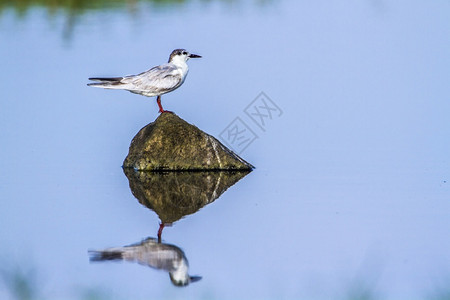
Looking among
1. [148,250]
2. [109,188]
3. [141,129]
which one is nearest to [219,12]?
[141,129]

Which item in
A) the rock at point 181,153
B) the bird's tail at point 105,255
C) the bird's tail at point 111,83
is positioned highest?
the bird's tail at point 111,83

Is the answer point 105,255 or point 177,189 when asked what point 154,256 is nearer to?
point 105,255

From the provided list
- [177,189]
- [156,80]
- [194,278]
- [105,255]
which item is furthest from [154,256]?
[156,80]

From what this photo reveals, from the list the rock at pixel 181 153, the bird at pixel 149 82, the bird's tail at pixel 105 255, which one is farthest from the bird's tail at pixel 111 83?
the bird's tail at pixel 105 255

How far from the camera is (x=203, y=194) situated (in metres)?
8.70

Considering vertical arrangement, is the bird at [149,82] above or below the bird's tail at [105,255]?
above

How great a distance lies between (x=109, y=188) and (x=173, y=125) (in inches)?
48.9

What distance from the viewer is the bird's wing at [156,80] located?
9.96 meters

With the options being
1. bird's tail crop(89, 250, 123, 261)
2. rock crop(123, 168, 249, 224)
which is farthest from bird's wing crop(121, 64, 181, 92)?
bird's tail crop(89, 250, 123, 261)

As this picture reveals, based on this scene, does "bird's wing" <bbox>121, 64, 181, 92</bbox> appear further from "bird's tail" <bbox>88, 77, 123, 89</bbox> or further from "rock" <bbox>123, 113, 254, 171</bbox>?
"rock" <bbox>123, 113, 254, 171</bbox>

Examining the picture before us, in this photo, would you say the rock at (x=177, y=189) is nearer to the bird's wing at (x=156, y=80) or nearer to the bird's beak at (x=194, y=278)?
the bird's wing at (x=156, y=80)

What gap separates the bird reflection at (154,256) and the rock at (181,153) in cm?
275

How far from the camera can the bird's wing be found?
392 inches

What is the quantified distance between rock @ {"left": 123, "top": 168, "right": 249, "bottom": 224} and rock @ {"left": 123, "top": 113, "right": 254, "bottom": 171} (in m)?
0.10
